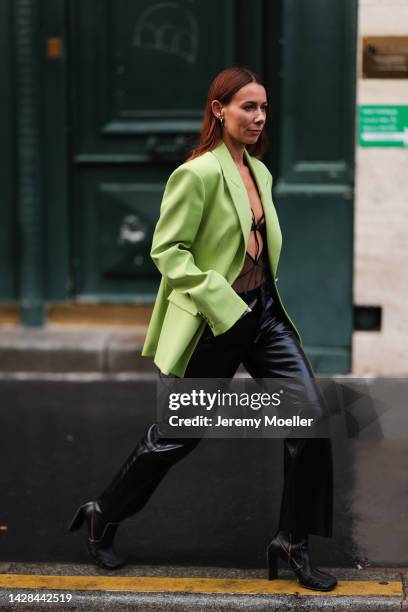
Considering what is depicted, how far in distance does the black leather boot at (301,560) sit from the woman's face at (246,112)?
4.81 ft

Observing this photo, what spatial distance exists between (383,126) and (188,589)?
3.71 meters

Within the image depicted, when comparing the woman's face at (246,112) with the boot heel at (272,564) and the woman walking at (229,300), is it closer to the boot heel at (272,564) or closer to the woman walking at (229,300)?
the woman walking at (229,300)

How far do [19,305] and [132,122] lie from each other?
148cm

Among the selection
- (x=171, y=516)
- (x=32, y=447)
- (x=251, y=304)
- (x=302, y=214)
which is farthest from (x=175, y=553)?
(x=302, y=214)

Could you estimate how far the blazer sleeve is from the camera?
4.21 metres

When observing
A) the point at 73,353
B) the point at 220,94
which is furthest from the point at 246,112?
the point at 73,353

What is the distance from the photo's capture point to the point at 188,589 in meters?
4.55

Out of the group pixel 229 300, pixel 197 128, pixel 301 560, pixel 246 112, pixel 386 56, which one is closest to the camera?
pixel 229 300

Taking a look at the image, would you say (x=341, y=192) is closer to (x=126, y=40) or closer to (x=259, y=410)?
(x=126, y=40)

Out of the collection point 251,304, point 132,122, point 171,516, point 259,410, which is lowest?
point 171,516

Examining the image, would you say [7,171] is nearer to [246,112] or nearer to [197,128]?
[197,128]

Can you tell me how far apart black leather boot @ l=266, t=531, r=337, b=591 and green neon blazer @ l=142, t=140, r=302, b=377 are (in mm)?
725

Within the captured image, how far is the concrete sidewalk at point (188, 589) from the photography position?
4.41 m

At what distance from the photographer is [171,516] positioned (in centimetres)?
547
